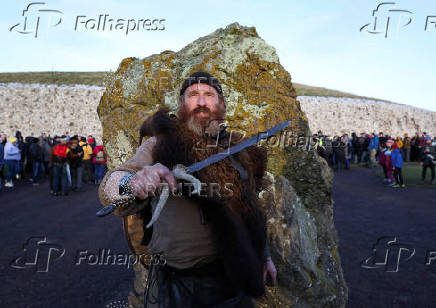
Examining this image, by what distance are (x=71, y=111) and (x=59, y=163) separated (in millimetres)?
31720

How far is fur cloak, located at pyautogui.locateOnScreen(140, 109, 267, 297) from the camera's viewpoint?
6.97 feet

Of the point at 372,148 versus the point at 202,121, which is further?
the point at 372,148

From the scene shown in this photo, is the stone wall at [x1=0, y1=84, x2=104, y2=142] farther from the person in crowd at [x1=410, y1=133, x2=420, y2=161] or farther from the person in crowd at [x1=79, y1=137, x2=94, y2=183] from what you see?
the person in crowd at [x1=410, y1=133, x2=420, y2=161]

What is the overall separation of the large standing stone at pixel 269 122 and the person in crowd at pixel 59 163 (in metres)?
9.02

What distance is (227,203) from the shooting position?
2186mm

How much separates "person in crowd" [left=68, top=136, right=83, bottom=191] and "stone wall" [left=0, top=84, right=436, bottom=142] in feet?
88.0

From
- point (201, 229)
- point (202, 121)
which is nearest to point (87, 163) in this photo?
point (202, 121)

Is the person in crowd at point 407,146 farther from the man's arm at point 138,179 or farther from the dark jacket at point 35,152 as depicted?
the man's arm at point 138,179

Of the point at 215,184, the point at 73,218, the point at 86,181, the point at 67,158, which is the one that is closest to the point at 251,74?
the point at 215,184

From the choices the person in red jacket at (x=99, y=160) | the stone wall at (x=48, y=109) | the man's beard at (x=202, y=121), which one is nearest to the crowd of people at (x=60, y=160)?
the person in red jacket at (x=99, y=160)

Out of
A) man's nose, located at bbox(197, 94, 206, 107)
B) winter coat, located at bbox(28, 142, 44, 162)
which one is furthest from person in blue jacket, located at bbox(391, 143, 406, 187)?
winter coat, located at bbox(28, 142, 44, 162)

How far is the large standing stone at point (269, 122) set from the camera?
3.50 metres

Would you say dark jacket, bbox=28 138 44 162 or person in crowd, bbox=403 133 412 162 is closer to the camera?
dark jacket, bbox=28 138 44 162

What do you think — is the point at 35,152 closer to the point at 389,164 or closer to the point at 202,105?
the point at 202,105
